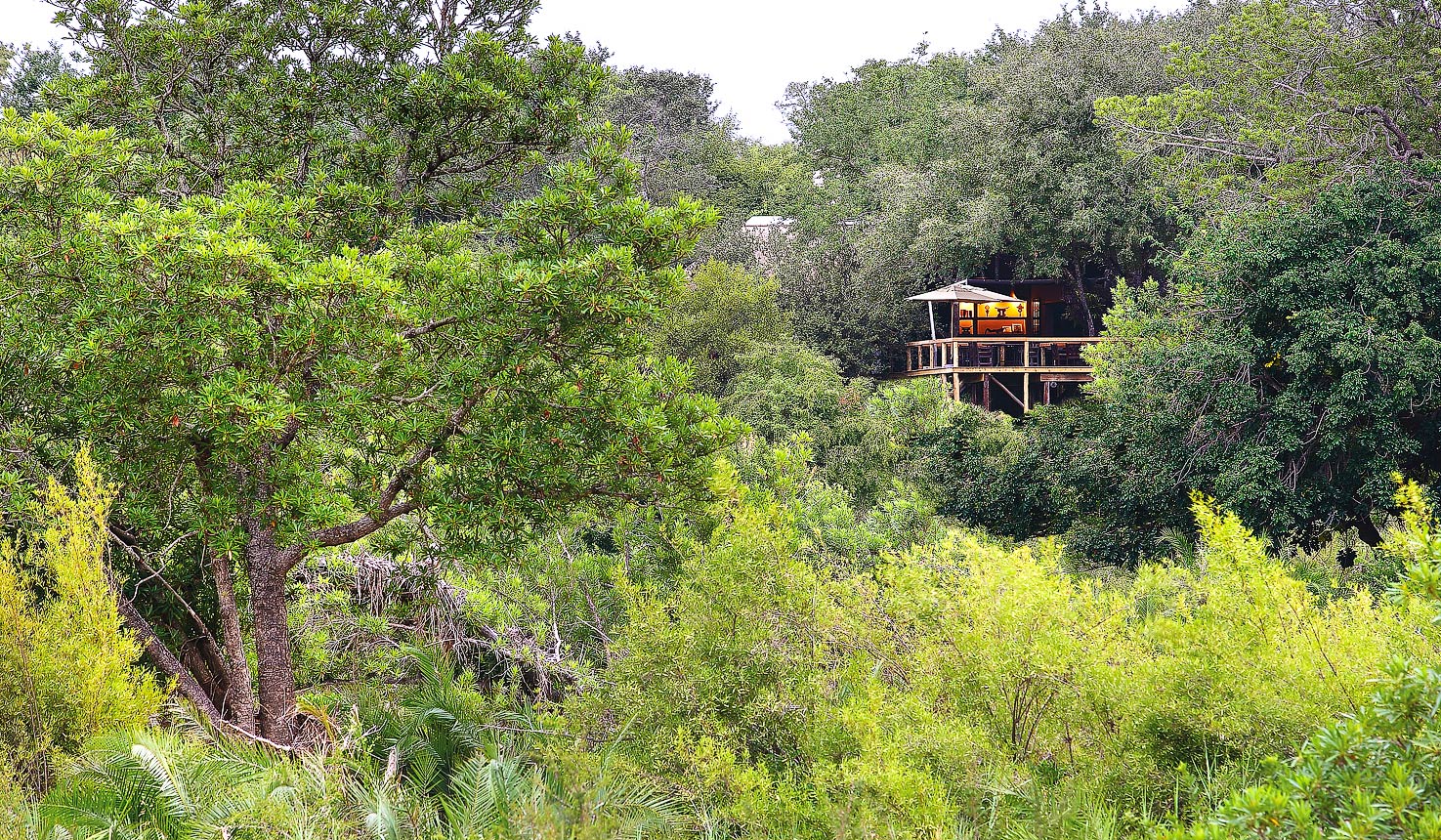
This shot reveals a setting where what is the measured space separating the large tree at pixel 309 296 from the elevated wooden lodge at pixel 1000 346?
2113 centimetres

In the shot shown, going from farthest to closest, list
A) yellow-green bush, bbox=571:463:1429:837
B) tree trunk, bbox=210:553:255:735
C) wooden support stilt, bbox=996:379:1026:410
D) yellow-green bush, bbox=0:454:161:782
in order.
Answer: wooden support stilt, bbox=996:379:1026:410 → tree trunk, bbox=210:553:255:735 → yellow-green bush, bbox=0:454:161:782 → yellow-green bush, bbox=571:463:1429:837

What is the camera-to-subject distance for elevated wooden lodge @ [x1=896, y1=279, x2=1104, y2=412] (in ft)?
95.5

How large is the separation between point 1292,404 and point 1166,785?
827 cm

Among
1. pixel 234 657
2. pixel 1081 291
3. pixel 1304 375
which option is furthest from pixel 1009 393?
pixel 234 657

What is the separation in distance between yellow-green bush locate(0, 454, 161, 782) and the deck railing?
24.8 meters

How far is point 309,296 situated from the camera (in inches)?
236

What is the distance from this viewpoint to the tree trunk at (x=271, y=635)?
7.19 meters

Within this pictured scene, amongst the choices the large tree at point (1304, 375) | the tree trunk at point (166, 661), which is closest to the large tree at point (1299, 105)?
the large tree at point (1304, 375)

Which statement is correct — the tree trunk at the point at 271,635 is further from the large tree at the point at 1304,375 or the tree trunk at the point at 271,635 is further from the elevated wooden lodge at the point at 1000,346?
the elevated wooden lodge at the point at 1000,346

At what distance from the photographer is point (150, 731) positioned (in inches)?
Result: 221

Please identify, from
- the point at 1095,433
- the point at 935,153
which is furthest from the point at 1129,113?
the point at 935,153

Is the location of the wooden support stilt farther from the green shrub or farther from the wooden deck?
the green shrub

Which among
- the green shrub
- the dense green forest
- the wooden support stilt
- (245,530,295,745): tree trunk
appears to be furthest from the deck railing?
(245,530,295,745): tree trunk

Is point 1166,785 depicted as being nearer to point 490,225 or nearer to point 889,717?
point 889,717
